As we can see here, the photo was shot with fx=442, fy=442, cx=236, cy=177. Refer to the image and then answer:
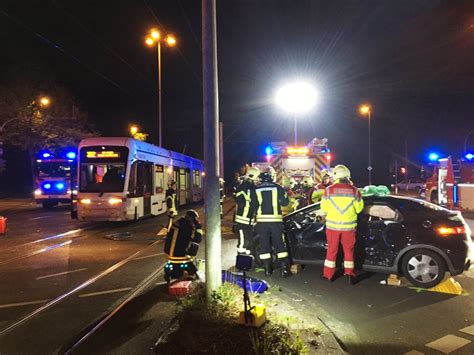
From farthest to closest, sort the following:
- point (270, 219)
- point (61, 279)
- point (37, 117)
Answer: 1. point (37, 117)
2. point (61, 279)
3. point (270, 219)

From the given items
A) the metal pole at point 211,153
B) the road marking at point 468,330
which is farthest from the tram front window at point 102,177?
the road marking at point 468,330

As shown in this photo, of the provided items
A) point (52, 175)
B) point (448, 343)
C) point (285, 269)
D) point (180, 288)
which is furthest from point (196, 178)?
point (448, 343)

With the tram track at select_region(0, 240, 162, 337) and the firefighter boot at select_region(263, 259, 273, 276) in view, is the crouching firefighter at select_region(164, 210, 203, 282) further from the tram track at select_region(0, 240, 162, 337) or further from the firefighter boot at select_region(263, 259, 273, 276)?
the tram track at select_region(0, 240, 162, 337)

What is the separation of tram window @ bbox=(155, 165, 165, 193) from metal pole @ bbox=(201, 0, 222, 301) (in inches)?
488

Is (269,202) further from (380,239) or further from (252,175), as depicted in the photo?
(380,239)

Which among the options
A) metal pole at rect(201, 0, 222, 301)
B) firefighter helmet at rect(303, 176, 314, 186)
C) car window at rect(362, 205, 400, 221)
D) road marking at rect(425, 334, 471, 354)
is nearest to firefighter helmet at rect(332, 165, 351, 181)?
car window at rect(362, 205, 400, 221)

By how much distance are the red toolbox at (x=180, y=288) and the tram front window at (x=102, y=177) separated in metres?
8.85

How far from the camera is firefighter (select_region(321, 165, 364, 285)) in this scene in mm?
6723

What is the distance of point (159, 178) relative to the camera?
1800 centimetres

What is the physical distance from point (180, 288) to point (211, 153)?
2.06 m

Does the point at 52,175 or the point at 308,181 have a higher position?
the point at 52,175

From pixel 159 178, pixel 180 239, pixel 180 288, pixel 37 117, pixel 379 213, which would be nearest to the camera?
pixel 180 288

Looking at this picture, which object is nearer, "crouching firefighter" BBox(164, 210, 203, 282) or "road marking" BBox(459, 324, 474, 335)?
"road marking" BBox(459, 324, 474, 335)

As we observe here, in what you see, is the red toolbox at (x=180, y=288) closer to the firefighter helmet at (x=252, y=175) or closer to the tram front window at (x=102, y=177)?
the firefighter helmet at (x=252, y=175)
